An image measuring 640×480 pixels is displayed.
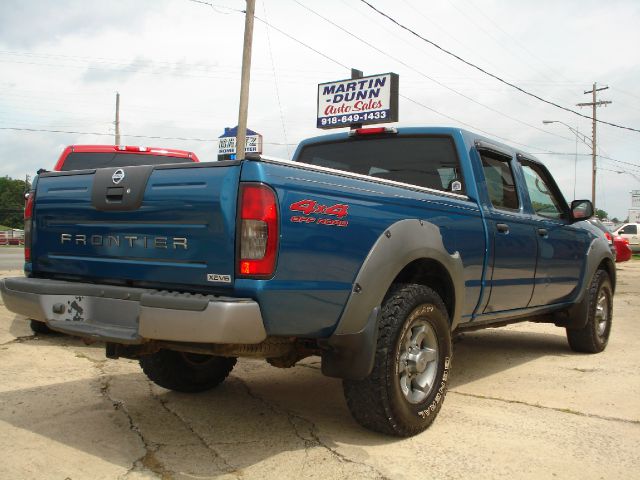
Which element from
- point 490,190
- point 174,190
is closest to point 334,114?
point 490,190

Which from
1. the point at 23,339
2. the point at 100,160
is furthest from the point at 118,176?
the point at 100,160

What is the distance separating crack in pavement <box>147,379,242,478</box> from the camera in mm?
3141

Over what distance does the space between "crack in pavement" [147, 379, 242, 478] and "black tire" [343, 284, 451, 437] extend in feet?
2.40

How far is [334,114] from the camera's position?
26672 millimetres

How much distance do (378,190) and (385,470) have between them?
1.45m

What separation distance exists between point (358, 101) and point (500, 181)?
70.7 feet

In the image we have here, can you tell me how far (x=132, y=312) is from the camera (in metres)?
3.08

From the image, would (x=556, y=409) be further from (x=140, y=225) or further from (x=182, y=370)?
(x=140, y=225)

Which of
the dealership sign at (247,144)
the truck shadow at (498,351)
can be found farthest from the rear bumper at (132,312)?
the dealership sign at (247,144)

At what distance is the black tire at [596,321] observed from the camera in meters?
6.18

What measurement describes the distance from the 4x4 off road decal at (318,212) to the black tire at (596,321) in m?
3.84

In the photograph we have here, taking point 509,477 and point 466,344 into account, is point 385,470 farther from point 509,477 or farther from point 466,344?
point 466,344

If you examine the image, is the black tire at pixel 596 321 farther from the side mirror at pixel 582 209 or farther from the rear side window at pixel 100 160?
the rear side window at pixel 100 160

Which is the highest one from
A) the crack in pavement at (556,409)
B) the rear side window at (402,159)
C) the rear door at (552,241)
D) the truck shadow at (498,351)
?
the rear side window at (402,159)
